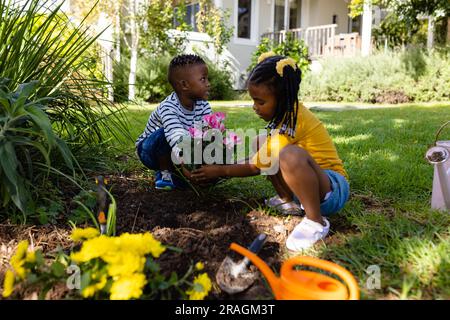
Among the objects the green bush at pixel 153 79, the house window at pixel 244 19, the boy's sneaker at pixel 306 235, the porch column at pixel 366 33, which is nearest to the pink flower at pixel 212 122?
the boy's sneaker at pixel 306 235

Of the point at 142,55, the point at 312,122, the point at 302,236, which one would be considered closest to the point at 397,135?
the point at 312,122

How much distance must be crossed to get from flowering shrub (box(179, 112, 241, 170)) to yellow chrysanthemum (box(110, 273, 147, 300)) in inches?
42.4

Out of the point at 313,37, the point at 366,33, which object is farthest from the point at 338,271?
the point at 313,37

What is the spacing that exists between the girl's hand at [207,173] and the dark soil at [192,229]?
177mm

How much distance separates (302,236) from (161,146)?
3.45 feet

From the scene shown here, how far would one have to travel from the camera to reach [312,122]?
6.84 feet

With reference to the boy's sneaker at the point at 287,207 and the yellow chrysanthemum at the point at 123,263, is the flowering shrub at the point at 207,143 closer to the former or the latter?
the boy's sneaker at the point at 287,207

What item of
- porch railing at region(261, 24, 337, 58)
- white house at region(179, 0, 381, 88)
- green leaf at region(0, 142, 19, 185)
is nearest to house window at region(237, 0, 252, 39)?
white house at region(179, 0, 381, 88)

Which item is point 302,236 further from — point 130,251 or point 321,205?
point 130,251

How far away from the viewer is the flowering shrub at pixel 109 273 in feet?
3.75

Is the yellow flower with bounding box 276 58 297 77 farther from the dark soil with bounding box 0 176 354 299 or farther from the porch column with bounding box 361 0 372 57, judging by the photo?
the porch column with bounding box 361 0 372 57

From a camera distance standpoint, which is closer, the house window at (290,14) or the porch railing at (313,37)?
the porch railing at (313,37)

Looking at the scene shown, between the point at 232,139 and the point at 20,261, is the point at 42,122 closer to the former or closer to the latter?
the point at 20,261

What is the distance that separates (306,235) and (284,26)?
1502 cm
